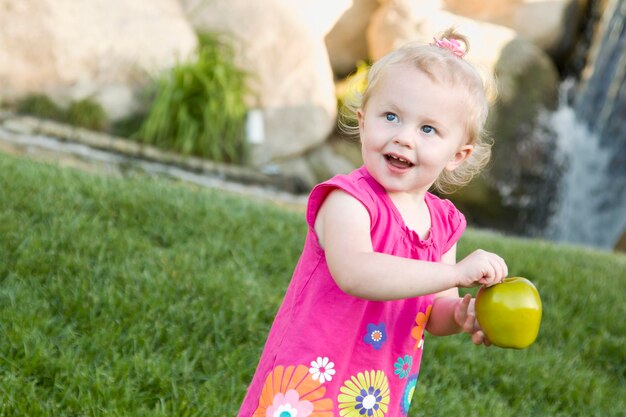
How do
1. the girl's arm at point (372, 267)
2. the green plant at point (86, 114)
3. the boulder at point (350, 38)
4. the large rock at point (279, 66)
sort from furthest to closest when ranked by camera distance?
the boulder at point (350, 38)
the large rock at point (279, 66)
the green plant at point (86, 114)
the girl's arm at point (372, 267)

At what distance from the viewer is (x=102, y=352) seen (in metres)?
2.79

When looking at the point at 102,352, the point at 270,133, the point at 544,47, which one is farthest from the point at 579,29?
the point at 102,352

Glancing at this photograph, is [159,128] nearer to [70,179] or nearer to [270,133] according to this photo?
[270,133]

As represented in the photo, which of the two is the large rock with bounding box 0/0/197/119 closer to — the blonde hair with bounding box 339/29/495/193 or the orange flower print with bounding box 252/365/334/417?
the blonde hair with bounding box 339/29/495/193

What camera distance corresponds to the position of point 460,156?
195cm

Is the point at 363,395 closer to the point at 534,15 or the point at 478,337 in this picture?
the point at 478,337

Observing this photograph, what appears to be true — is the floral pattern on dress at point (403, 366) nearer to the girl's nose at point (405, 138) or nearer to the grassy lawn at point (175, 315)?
the girl's nose at point (405, 138)

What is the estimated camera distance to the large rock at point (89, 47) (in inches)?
320

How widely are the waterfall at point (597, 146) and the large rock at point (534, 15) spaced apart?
0.52m

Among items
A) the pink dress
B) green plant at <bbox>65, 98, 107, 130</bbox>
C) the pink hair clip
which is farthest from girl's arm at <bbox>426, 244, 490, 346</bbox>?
green plant at <bbox>65, 98, 107, 130</bbox>

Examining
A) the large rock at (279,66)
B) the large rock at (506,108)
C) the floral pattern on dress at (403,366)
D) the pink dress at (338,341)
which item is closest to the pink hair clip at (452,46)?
the pink dress at (338,341)

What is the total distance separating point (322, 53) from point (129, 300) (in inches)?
296

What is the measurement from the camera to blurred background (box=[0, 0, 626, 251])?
8383mm

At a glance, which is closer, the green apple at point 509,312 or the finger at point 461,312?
the green apple at point 509,312
